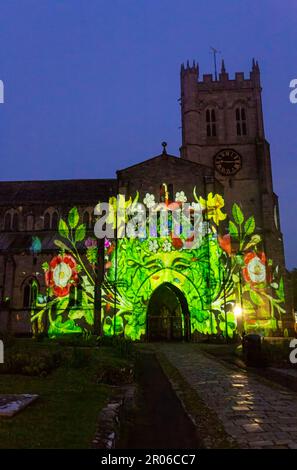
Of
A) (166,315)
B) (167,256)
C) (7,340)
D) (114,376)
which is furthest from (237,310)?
(114,376)

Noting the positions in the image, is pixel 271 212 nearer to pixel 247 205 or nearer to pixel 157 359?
pixel 247 205

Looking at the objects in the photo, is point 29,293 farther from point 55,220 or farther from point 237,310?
point 237,310

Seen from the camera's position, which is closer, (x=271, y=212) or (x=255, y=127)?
(x=271, y=212)

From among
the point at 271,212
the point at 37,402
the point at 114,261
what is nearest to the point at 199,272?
the point at 114,261

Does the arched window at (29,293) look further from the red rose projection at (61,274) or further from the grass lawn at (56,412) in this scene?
the grass lawn at (56,412)

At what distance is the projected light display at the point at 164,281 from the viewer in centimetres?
3119

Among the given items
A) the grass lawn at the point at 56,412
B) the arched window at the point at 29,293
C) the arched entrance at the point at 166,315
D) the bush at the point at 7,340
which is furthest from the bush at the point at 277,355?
the arched window at the point at 29,293

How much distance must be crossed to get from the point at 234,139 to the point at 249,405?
39.1m

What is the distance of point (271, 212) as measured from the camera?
39.9 meters

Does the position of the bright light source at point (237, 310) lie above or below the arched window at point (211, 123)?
below

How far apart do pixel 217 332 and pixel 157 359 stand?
40.5 feet

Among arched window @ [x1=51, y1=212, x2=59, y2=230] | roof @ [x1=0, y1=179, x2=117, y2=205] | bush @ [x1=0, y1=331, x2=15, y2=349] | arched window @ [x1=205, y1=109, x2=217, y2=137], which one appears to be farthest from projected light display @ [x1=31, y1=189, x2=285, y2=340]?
arched window @ [x1=205, y1=109, x2=217, y2=137]

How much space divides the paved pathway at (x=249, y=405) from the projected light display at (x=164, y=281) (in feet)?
53.9
